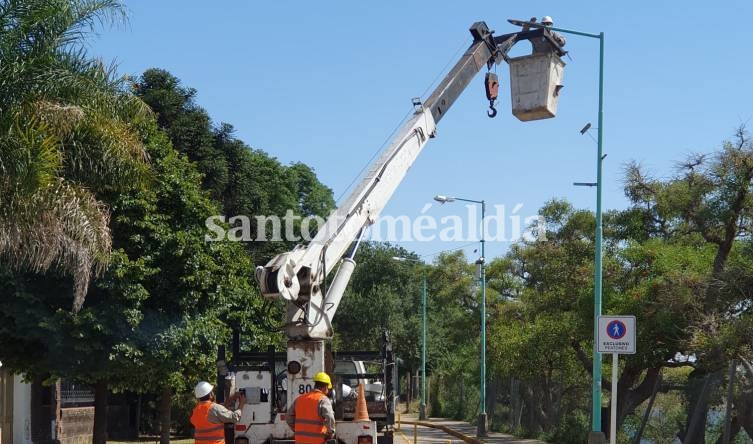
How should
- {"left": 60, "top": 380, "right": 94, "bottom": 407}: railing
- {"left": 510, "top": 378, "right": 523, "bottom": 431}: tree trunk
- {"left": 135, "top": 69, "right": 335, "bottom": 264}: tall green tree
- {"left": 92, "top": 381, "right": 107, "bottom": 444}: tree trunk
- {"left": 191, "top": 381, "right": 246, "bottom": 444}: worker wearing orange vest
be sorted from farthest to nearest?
{"left": 510, "top": 378, "right": 523, "bottom": 431}: tree trunk < {"left": 135, "top": 69, "right": 335, "bottom": 264}: tall green tree < {"left": 60, "top": 380, "right": 94, "bottom": 407}: railing < {"left": 92, "top": 381, "right": 107, "bottom": 444}: tree trunk < {"left": 191, "top": 381, "right": 246, "bottom": 444}: worker wearing orange vest

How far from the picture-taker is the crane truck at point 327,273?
14188 millimetres

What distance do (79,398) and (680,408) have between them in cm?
1785

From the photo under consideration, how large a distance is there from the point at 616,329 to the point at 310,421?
589 cm

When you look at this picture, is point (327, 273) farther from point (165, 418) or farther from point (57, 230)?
point (165, 418)

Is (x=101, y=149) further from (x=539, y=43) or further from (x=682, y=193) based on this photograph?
(x=682, y=193)

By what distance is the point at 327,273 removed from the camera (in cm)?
1495

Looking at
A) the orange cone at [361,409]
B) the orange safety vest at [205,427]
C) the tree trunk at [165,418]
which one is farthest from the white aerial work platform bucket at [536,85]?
the tree trunk at [165,418]

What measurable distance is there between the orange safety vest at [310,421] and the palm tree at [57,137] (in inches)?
196

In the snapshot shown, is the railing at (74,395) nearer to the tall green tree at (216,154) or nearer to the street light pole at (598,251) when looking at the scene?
the tall green tree at (216,154)

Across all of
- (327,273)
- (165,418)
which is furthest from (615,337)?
(165,418)

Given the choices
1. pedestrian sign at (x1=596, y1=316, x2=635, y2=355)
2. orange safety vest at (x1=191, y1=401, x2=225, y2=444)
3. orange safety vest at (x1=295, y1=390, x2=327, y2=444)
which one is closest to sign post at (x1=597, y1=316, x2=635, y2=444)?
pedestrian sign at (x1=596, y1=316, x2=635, y2=355)

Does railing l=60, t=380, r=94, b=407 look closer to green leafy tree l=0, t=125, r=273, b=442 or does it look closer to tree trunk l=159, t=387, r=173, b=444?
tree trunk l=159, t=387, r=173, b=444

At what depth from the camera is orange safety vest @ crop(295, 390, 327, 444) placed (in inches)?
467

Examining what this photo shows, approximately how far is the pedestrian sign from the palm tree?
8.10 metres
